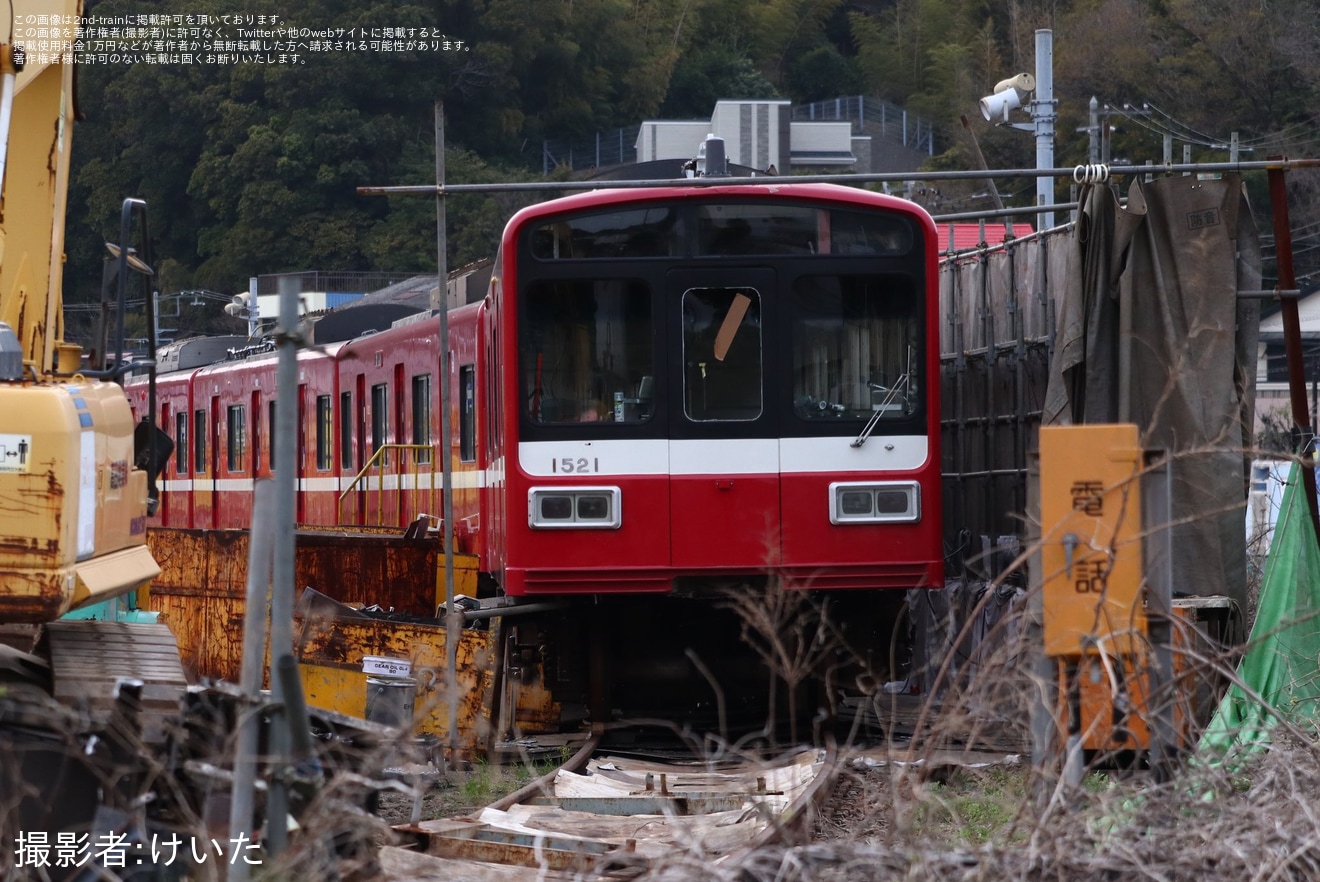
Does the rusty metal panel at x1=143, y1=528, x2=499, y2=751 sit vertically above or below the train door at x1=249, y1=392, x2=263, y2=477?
below

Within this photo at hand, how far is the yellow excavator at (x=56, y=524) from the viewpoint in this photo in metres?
5.00

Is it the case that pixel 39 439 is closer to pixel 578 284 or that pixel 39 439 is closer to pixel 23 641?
pixel 23 641

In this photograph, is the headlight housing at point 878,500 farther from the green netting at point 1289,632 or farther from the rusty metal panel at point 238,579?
the rusty metal panel at point 238,579

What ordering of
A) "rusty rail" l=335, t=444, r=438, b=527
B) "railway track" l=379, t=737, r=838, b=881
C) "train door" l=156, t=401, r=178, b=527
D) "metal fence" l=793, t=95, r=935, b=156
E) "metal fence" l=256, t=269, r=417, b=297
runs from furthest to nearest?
1. "metal fence" l=793, t=95, r=935, b=156
2. "metal fence" l=256, t=269, r=417, b=297
3. "train door" l=156, t=401, r=178, b=527
4. "rusty rail" l=335, t=444, r=438, b=527
5. "railway track" l=379, t=737, r=838, b=881

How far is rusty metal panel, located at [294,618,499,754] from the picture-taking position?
31.9 ft

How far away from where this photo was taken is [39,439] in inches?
Result: 204

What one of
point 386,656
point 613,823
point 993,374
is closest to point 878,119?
point 993,374

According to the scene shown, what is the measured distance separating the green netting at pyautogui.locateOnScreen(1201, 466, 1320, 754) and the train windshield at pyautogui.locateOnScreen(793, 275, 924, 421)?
2.24 metres

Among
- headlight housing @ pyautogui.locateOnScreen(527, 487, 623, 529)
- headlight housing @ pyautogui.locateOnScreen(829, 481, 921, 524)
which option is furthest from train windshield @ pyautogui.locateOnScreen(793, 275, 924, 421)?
headlight housing @ pyautogui.locateOnScreen(527, 487, 623, 529)

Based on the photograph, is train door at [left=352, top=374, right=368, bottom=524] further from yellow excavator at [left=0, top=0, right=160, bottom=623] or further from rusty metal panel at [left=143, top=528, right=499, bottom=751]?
yellow excavator at [left=0, top=0, right=160, bottom=623]

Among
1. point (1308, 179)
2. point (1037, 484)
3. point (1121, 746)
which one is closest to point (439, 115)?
point (1037, 484)

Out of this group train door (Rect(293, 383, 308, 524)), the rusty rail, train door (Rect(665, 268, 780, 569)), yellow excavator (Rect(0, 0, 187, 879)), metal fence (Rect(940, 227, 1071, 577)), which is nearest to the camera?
yellow excavator (Rect(0, 0, 187, 879))

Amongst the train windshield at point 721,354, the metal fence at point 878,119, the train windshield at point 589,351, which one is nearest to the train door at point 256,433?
the train windshield at point 589,351

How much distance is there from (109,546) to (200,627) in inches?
262
